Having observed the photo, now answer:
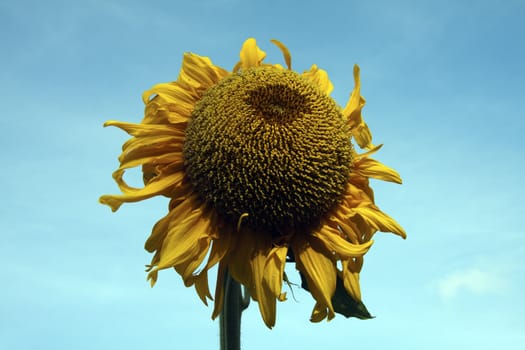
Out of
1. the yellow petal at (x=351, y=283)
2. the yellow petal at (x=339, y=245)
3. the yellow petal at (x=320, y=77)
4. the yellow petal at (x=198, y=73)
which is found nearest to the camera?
the yellow petal at (x=339, y=245)

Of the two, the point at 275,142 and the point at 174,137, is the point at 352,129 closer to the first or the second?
the point at 275,142

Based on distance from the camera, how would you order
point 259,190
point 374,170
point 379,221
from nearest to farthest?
point 259,190 < point 379,221 < point 374,170

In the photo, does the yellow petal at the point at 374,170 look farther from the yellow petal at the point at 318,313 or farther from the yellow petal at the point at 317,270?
the yellow petal at the point at 318,313

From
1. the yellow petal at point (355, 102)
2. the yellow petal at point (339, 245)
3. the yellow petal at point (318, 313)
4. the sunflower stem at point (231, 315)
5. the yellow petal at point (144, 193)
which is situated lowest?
the yellow petal at point (318, 313)

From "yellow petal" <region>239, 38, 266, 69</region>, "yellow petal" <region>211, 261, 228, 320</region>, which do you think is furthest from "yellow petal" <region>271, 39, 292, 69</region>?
"yellow petal" <region>211, 261, 228, 320</region>

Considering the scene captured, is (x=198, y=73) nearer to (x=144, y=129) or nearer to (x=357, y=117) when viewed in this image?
(x=144, y=129)

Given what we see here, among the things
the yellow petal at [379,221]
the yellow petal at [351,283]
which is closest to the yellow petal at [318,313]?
the yellow petal at [351,283]

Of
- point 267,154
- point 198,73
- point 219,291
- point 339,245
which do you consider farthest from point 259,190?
point 198,73
